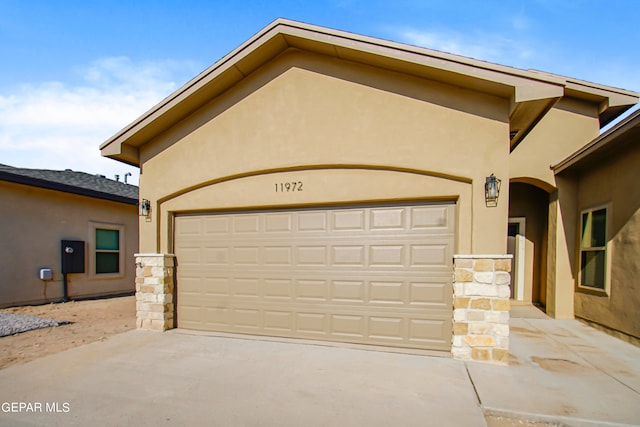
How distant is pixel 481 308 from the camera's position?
4621 mm

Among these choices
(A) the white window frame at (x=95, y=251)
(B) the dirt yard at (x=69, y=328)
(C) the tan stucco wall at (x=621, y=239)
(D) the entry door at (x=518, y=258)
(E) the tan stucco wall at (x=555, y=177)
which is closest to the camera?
(B) the dirt yard at (x=69, y=328)

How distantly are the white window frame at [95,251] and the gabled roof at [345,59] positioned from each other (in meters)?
5.29

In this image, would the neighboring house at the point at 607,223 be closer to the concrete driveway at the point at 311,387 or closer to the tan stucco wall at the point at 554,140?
the tan stucco wall at the point at 554,140

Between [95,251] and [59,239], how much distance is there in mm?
1073

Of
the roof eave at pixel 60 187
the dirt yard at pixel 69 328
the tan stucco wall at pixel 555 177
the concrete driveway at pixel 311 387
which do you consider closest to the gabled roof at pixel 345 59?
the tan stucco wall at pixel 555 177

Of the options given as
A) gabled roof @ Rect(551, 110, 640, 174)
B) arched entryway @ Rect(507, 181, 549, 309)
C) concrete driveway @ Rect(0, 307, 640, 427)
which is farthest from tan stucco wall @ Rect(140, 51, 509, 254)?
arched entryway @ Rect(507, 181, 549, 309)

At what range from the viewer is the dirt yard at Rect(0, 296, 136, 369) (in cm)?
523

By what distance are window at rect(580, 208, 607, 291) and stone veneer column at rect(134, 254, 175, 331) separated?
354 inches

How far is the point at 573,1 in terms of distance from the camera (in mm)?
6066

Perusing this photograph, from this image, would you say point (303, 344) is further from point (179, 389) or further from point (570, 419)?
point (570, 419)

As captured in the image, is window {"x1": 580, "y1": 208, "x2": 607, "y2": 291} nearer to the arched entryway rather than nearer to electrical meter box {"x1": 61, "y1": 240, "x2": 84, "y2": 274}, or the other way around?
the arched entryway

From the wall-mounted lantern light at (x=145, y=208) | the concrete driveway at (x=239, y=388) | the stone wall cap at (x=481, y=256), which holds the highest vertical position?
the wall-mounted lantern light at (x=145, y=208)

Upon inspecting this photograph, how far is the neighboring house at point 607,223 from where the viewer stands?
18.8 feet

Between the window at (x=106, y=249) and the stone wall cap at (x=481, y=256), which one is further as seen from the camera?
the window at (x=106, y=249)
